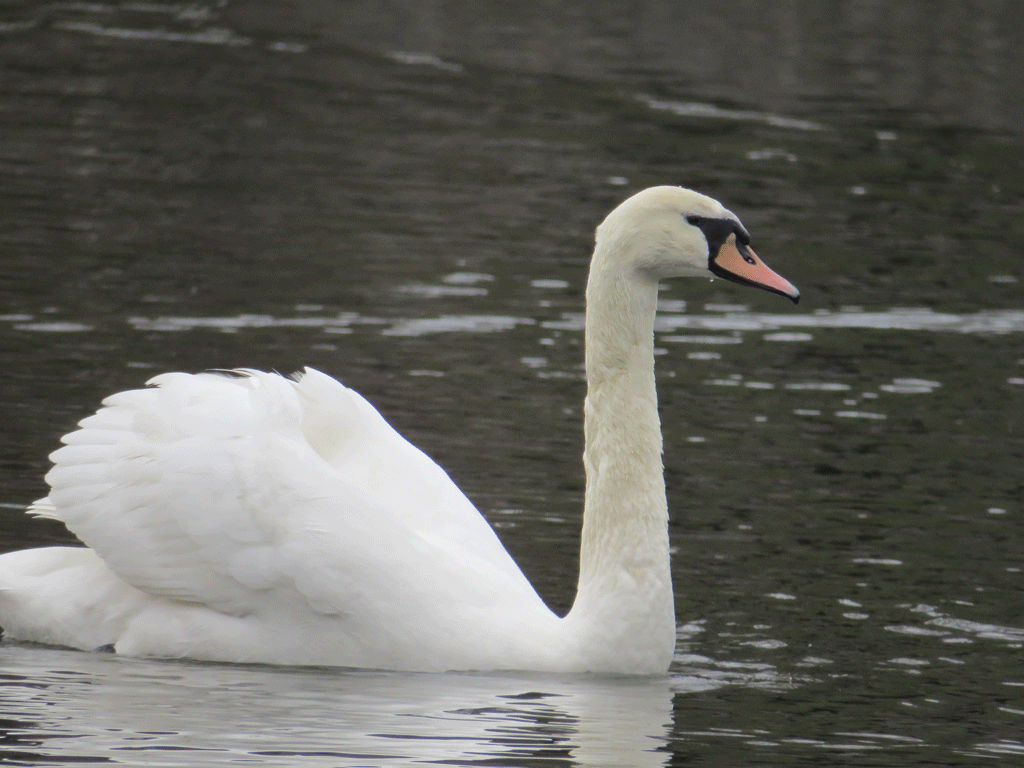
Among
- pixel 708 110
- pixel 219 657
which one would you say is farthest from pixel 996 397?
pixel 708 110

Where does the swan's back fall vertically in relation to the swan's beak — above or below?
below

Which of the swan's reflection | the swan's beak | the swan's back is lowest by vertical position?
the swan's reflection

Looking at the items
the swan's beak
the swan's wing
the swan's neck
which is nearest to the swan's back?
the swan's wing

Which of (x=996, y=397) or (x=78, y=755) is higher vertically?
(x=996, y=397)

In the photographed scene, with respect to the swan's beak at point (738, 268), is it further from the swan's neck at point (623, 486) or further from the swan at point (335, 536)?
the swan's neck at point (623, 486)

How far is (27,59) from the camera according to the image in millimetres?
26203

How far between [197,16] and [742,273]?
1036 inches

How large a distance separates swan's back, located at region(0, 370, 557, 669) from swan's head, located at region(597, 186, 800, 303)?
4.31ft

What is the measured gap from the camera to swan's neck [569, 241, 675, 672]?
754 cm

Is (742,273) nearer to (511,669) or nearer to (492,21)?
(511,669)

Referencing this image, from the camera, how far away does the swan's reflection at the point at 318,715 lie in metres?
6.57

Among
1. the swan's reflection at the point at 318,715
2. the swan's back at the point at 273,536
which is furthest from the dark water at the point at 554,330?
the swan's back at the point at 273,536

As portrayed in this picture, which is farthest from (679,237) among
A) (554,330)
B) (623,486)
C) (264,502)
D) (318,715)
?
(554,330)

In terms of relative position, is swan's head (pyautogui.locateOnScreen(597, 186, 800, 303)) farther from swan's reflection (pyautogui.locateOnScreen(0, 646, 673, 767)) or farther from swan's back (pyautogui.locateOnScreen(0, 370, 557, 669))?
swan's reflection (pyautogui.locateOnScreen(0, 646, 673, 767))
